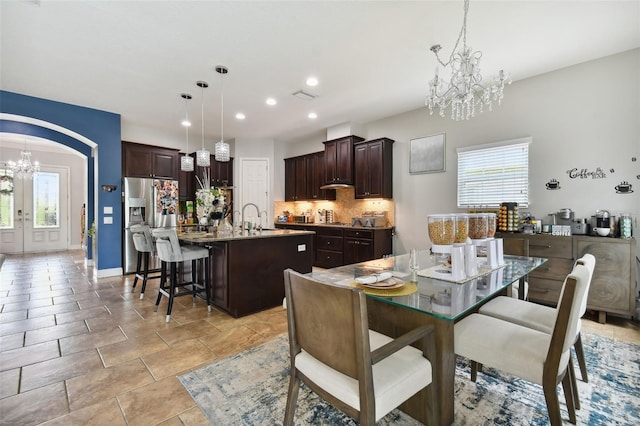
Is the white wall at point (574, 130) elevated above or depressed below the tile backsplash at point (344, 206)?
above

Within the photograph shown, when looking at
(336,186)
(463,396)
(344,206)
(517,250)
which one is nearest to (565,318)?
(463,396)

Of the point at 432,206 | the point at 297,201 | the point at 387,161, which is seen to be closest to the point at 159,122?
the point at 297,201

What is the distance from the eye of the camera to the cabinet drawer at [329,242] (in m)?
5.50

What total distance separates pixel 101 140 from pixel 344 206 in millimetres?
4764

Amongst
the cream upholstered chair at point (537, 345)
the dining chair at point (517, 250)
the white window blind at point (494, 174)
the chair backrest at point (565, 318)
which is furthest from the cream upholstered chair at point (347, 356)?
the white window blind at point (494, 174)

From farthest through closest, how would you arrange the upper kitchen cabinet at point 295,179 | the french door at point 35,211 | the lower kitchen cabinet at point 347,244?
the french door at point 35,211, the upper kitchen cabinet at point 295,179, the lower kitchen cabinet at point 347,244

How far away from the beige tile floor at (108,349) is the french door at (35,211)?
4.71m

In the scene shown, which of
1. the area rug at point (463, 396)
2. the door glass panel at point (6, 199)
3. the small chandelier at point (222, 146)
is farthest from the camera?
the door glass panel at point (6, 199)

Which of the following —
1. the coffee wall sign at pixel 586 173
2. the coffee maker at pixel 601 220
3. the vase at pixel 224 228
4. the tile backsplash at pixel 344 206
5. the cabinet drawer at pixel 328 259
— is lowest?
the cabinet drawer at pixel 328 259

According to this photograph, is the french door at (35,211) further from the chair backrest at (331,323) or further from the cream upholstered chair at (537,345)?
the cream upholstered chair at (537,345)

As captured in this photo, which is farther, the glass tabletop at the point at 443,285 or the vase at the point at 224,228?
the vase at the point at 224,228

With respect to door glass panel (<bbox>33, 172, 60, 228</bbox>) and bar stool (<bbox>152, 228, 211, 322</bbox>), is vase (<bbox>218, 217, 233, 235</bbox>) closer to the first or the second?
bar stool (<bbox>152, 228, 211, 322</bbox>)

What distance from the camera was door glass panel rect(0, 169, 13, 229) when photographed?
23.7ft

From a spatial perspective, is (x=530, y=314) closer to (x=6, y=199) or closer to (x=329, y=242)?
(x=329, y=242)
